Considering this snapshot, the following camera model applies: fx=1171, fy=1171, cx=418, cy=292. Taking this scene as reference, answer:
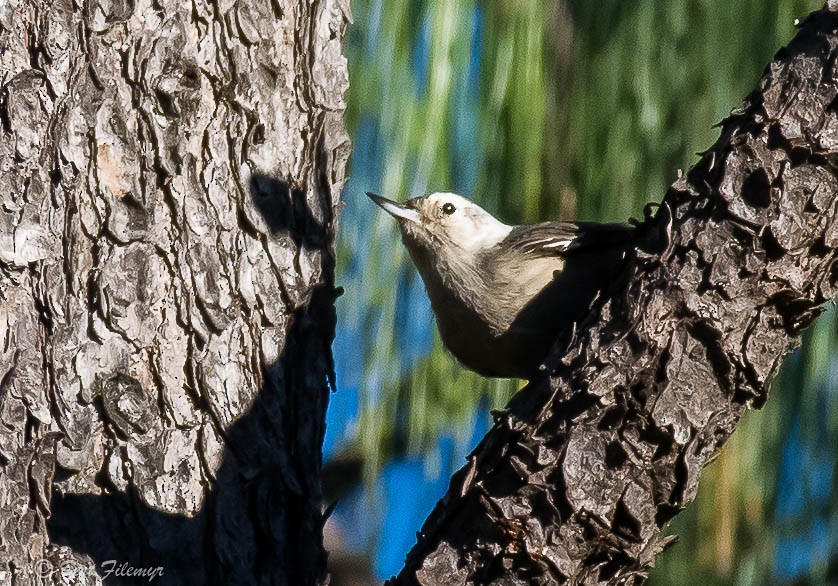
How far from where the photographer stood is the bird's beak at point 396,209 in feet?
8.73

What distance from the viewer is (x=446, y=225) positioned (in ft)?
10.4

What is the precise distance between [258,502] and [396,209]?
0.77 metres

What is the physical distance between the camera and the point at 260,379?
8.09 feet

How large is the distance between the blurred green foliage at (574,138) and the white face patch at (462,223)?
237mm

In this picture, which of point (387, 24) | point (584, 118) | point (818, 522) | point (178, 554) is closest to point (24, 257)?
point (178, 554)

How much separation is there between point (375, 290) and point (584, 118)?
1.98ft

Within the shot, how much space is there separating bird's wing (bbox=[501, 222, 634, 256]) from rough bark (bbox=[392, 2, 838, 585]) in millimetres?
651

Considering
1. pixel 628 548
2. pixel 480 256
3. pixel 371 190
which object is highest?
pixel 480 256

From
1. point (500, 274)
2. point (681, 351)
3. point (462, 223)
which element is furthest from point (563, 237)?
point (681, 351)

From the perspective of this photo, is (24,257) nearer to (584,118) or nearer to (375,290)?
(375,290)

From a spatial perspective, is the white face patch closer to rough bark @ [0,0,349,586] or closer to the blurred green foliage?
the blurred green foliage

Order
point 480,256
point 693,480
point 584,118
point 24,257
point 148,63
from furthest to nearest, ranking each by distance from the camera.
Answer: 1. point 480,256
2. point 584,118
3. point 148,63
4. point 24,257
5. point 693,480

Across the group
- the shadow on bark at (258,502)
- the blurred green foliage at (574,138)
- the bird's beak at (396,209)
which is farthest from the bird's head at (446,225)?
the shadow on bark at (258,502)

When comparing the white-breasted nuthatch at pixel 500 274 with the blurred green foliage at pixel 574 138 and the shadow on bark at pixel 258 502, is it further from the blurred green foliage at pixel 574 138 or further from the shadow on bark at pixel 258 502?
the shadow on bark at pixel 258 502
